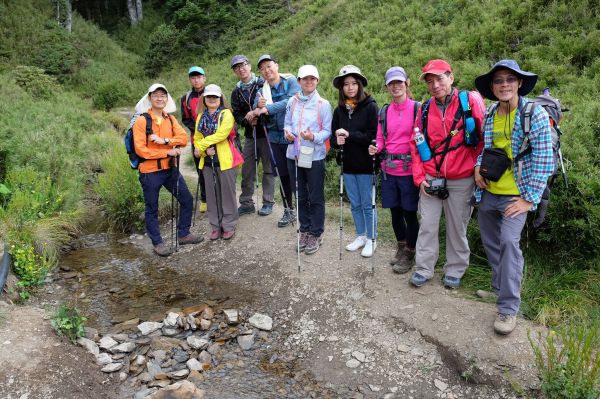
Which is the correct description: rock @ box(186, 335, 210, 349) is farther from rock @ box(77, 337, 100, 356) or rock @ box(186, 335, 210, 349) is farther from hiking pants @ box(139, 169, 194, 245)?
hiking pants @ box(139, 169, 194, 245)

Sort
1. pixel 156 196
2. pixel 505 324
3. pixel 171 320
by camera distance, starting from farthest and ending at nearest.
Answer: pixel 156 196
pixel 171 320
pixel 505 324

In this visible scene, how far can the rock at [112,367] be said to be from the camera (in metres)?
4.71

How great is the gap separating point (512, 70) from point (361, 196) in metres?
2.65

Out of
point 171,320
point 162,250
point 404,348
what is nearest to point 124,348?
point 171,320

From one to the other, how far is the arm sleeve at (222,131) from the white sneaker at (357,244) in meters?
2.63

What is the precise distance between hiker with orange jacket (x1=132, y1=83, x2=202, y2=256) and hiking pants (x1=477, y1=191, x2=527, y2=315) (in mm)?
4814

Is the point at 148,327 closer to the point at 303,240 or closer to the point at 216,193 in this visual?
the point at 303,240

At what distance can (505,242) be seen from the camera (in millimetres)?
4285

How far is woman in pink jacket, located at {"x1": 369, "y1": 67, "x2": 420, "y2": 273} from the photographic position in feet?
17.0

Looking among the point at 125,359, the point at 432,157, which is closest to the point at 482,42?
the point at 432,157

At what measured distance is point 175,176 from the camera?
7590 mm

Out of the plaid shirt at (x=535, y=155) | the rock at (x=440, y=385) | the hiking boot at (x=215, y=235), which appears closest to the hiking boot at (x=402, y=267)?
the rock at (x=440, y=385)

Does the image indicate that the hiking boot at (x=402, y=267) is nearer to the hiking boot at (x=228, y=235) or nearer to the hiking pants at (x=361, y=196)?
the hiking pants at (x=361, y=196)

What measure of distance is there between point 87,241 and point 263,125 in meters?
4.03
